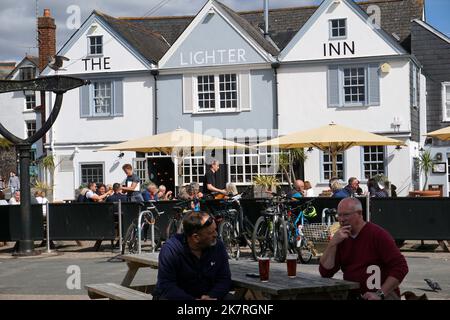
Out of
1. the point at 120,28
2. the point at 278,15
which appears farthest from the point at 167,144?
the point at 278,15

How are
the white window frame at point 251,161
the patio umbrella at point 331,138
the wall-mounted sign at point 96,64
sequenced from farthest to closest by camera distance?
the wall-mounted sign at point 96,64 → the white window frame at point 251,161 → the patio umbrella at point 331,138

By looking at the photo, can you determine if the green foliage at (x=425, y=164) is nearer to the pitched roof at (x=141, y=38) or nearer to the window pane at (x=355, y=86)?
the window pane at (x=355, y=86)

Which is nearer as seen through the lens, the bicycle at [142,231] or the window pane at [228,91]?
the bicycle at [142,231]

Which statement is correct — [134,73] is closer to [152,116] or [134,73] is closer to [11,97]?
[152,116]

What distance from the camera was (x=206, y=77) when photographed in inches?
1251

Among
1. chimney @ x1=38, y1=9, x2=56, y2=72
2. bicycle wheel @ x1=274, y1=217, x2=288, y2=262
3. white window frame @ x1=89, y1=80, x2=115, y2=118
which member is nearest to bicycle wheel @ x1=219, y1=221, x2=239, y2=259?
bicycle wheel @ x1=274, y1=217, x2=288, y2=262

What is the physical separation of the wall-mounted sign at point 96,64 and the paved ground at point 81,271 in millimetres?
15477

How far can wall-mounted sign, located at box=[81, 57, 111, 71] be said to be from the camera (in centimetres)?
3288

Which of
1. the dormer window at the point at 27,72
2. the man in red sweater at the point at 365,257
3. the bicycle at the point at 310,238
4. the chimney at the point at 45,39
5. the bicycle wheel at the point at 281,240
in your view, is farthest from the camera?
the dormer window at the point at 27,72

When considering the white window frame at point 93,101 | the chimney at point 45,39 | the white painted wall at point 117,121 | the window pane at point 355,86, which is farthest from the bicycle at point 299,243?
the chimney at point 45,39

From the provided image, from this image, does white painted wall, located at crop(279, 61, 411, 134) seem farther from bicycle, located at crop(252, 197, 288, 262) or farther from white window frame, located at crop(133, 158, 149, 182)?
bicycle, located at crop(252, 197, 288, 262)

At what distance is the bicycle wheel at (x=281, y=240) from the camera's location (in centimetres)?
1452

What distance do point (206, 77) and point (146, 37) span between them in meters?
5.14
